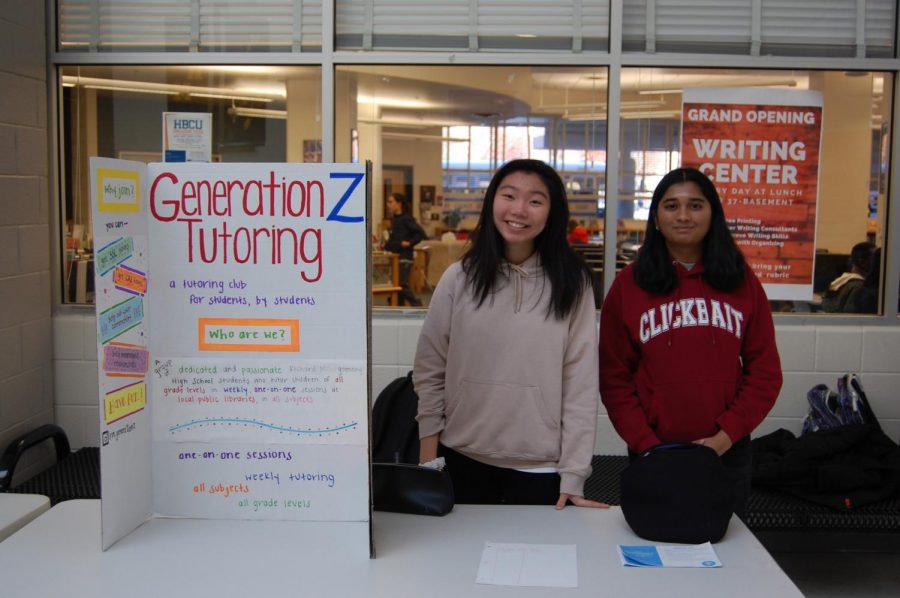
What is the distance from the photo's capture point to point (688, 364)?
2.20 meters

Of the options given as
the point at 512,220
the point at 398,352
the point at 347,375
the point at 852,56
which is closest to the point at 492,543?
the point at 347,375

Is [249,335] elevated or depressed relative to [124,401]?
elevated

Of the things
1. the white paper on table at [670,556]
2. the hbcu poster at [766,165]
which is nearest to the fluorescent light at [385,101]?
the hbcu poster at [766,165]

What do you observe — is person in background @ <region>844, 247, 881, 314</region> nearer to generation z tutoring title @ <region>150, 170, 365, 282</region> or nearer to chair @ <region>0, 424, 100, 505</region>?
generation z tutoring title @ <region>150, 170, 365, 282</region>

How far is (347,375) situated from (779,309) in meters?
2.98

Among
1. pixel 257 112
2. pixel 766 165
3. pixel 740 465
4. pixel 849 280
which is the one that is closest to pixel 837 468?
pixel 849 280

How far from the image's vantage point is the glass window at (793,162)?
4.05 meters

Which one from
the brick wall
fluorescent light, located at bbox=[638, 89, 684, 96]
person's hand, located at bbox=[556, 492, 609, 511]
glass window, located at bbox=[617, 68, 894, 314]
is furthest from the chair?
fluorescent light, located at bbox=[638, 89, 684, 96]

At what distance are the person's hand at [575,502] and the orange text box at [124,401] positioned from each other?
906 mm

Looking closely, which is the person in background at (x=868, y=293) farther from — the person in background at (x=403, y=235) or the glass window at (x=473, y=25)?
the person in background at (x=403, y=235)

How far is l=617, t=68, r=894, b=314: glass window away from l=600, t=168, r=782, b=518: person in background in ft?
5.92

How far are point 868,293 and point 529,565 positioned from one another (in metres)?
3.13

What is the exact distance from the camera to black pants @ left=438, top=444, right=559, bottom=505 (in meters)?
2.13

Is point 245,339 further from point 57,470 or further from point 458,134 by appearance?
point 458,134
